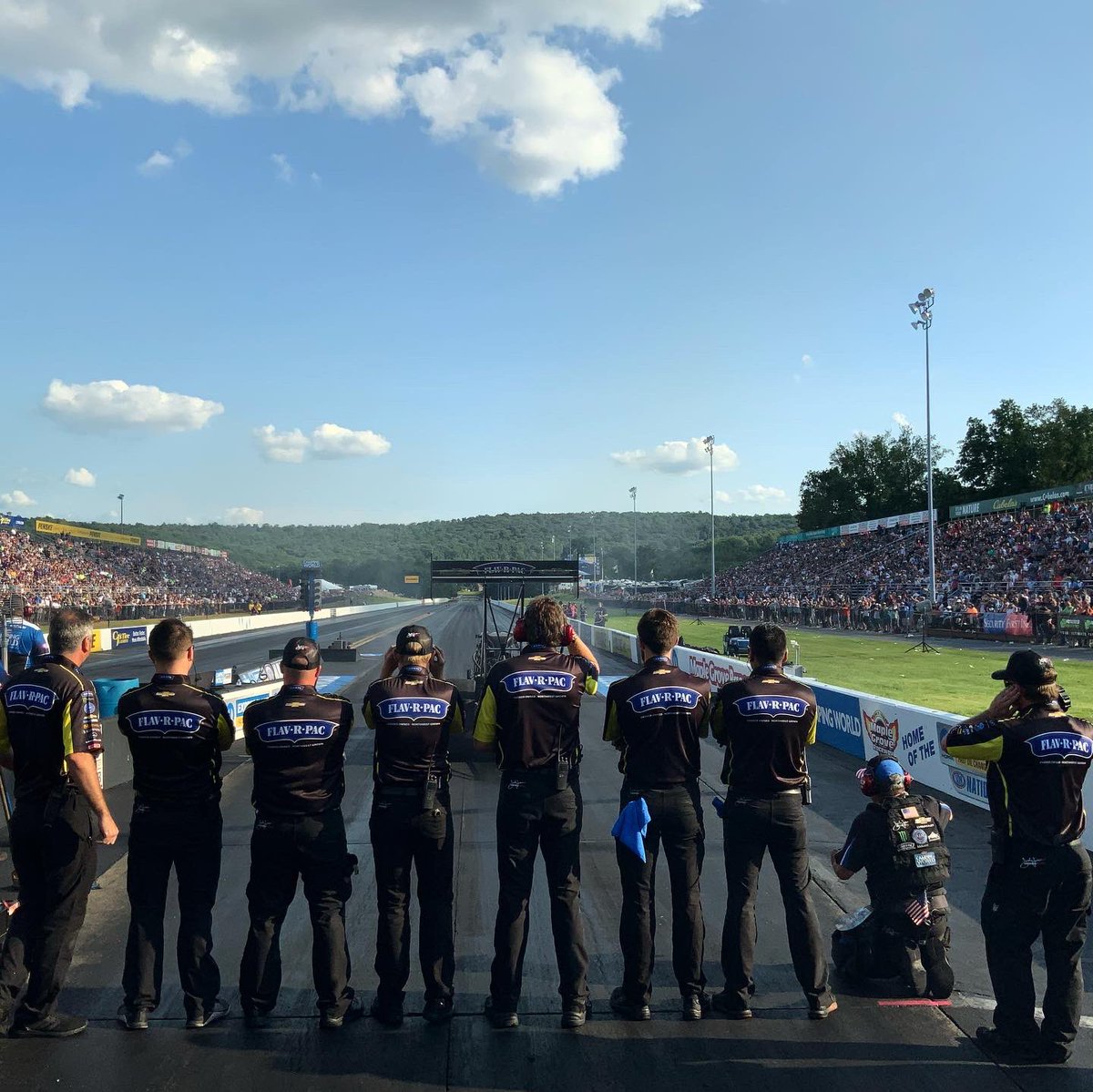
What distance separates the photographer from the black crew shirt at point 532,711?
4.14m

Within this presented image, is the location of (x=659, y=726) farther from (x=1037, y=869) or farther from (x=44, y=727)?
(x=44, y=727)

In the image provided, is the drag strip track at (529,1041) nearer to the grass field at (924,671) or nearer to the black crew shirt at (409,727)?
the black crew shirt at (409,727)

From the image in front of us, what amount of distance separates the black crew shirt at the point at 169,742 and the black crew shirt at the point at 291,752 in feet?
0.58

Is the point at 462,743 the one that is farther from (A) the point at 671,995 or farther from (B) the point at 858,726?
(A) the point at 671,995

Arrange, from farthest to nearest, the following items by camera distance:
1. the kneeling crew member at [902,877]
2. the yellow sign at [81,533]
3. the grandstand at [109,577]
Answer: the yellow sign at [81,533] < the grandstand at [109,577] < the kneeling crew member at [902,877]

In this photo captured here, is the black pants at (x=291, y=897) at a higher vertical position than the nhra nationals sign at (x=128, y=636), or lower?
higher

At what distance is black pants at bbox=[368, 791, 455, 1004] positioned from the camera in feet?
13.3

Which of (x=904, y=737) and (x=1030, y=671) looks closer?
(x=1030, y=671)

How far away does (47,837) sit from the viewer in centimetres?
402

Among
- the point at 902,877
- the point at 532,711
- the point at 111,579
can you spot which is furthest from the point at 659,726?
the point at 111,579

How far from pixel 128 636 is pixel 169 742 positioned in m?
34.7

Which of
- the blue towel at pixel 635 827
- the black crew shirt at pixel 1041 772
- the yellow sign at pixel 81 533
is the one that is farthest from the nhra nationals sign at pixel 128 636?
the black crew shirt at pixel 1041 772

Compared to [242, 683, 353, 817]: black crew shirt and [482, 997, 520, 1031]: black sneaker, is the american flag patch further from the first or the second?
[242, 683, 353, 817]: black crew shirt

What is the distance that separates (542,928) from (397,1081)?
189cm
